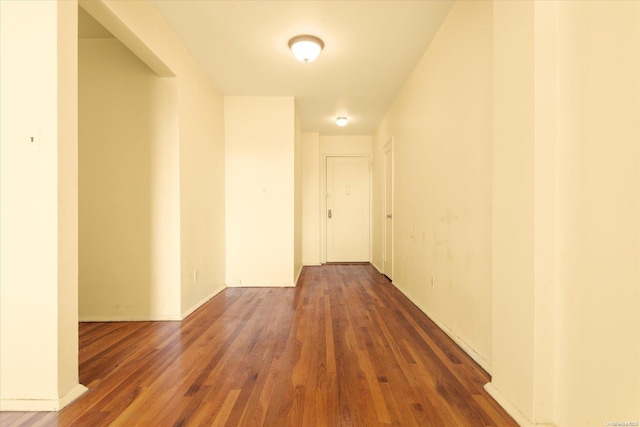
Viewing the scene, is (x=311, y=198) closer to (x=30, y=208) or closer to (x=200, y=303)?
Result: (x=200, y=303)

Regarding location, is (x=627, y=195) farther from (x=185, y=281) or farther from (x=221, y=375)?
(x=185, y=281)

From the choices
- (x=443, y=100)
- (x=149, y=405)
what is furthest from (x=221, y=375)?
(x=443, y=100)

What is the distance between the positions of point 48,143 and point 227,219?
110 inches

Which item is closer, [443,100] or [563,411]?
[563,411]

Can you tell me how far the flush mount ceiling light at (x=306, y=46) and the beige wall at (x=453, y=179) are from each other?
1.10 metres

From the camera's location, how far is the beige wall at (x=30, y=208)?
4.94ft

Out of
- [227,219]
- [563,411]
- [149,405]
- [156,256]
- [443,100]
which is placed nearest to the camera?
[563,411]

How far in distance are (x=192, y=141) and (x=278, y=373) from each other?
8.07ft

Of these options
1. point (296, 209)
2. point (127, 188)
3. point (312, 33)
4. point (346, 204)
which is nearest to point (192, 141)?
point (127, 188)

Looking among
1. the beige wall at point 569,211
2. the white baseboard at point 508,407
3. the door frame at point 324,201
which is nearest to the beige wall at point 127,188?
the white baseboard at point 508,407

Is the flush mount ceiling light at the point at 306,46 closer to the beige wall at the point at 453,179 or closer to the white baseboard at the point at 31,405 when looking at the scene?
the beige wall at the point at 453,179

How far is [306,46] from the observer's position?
280 cm

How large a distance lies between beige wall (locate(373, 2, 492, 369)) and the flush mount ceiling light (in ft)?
3.60

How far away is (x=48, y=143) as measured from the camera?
1521 mm
